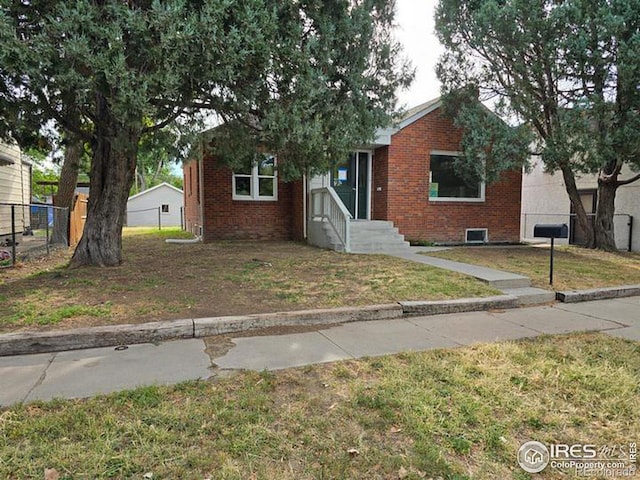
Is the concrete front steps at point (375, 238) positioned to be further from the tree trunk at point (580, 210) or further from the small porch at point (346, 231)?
the tree trunk at point (580, 210)

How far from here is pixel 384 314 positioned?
5145 mm

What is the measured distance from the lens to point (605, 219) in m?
→ 12.1

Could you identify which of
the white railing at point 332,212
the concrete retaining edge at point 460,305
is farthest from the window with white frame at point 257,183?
the concrete retaining edge at point 460,305

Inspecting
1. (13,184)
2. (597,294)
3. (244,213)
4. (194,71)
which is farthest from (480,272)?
(13,184)

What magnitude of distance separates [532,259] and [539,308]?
421cm

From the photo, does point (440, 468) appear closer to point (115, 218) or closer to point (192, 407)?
point (192, 407)

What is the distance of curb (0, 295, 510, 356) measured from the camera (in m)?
3.89

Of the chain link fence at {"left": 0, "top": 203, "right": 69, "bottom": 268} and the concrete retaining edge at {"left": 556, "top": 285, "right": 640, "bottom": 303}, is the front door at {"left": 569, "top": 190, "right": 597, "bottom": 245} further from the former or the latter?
the chain link fence at {"left": 0, "top": 203, "right": 69, "bottom": 268}

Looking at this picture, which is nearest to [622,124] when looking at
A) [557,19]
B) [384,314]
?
[557,19]

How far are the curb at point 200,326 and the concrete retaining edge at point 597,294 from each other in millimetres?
1367

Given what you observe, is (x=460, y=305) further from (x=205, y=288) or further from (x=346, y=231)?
(x=346, y=231)

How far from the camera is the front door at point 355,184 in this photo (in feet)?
41.0

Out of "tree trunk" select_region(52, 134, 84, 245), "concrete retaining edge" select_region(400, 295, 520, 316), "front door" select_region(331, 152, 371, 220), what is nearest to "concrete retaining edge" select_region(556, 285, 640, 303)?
"concrete retaining edge" select_region(400, 295, 520, 316)

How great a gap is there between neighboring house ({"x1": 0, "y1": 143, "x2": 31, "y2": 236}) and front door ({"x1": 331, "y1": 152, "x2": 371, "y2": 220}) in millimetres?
9555
